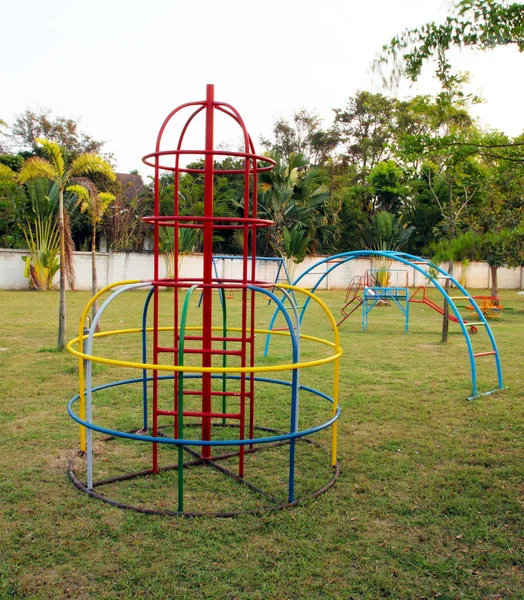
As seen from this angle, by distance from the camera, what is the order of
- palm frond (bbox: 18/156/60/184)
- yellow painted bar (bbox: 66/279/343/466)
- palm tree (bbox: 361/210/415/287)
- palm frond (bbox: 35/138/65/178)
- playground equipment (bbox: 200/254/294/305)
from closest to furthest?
1. yellow painted bar (bbox: 66/279/343/466)
2. palm frond (bbox: 35/138/65/178)
3. palm frond (bbox: 18/156/60/184)
4. playground equipment (bbox: 200/254/294/305)
5. palm tree (bbox: 361/210/415/287)

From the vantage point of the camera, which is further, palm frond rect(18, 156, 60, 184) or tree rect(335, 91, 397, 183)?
tree rect(335, 91, 397, 183)

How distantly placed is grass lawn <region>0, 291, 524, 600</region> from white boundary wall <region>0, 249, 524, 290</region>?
11854 mm

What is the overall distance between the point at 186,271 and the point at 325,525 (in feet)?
65.1

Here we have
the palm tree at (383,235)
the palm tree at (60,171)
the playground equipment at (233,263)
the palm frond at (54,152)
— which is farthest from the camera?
the palm tree at (383,235)

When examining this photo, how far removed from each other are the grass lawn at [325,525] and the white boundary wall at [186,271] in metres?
11.9

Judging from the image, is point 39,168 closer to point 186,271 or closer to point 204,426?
point 204,426

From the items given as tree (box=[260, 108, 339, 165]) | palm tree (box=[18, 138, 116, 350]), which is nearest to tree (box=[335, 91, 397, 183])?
tree (box=[260, 108, 339, 165])

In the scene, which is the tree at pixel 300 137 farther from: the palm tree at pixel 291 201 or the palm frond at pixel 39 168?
the palm frond at pixel 39 168

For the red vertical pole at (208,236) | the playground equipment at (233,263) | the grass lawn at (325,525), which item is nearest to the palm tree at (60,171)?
the grass lawn at (325,525)

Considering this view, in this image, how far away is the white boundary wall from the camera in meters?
19.8

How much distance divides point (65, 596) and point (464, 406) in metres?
4.50

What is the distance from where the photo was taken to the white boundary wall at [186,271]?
19.8 m

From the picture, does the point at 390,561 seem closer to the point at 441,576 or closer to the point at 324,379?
the point at 441,576

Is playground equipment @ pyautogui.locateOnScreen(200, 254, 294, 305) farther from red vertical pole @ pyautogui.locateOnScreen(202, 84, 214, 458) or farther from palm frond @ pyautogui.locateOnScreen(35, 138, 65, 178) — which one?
red vertical pole @ pyautogui.locateOnScreen(202, 84, 214, 458)
